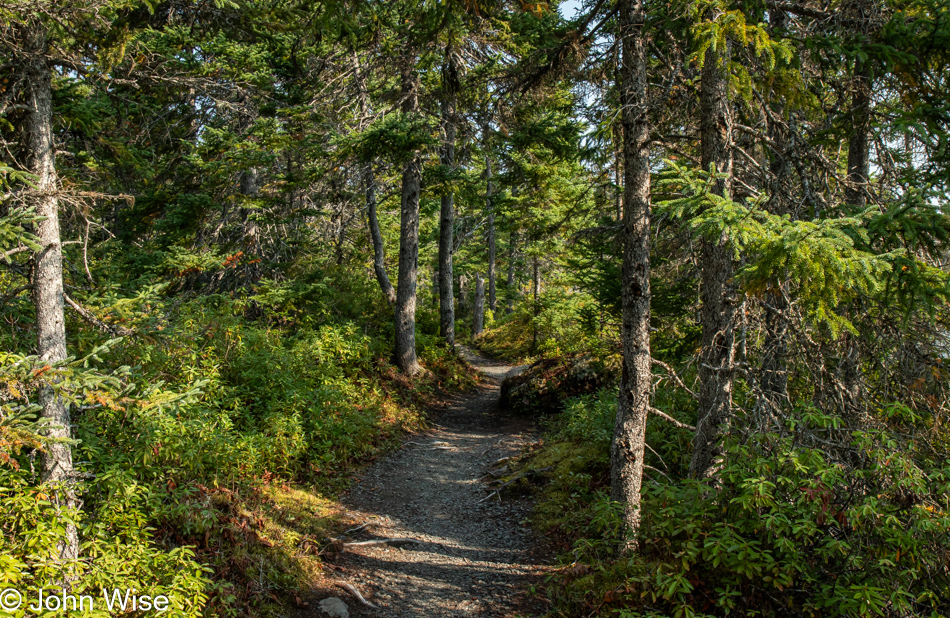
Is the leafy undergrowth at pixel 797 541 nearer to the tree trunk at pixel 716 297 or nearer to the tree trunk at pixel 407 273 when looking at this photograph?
the tree trunk at pixel 716 297

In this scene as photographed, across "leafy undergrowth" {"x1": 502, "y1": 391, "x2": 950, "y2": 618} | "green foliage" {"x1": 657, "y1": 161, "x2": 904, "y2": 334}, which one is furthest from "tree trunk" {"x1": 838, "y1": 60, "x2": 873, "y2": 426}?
"green foliage" {"x1": 657, "y1": 161, "x2": 904, "y2": 334}

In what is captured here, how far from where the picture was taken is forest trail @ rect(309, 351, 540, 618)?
5883mm

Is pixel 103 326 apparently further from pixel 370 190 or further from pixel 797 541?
pixel 370 190

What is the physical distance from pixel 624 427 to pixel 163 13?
46.0 feet

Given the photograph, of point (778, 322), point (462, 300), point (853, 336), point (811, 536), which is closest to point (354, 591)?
point (811, 536)

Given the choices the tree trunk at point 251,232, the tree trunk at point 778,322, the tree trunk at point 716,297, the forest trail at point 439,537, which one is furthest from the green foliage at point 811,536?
the tree trunk at point 251,232

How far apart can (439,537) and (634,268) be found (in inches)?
191

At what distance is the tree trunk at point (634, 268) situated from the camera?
5801 millimetres

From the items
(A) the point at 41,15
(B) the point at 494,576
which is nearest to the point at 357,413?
(B) the point at 494,576

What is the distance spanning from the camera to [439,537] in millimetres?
7398

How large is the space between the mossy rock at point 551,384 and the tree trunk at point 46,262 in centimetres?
1060

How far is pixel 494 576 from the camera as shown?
6.41m

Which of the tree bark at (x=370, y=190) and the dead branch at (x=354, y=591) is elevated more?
the tree bark at (x=370, y=190)

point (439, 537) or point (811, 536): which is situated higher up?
point (811, 536)
